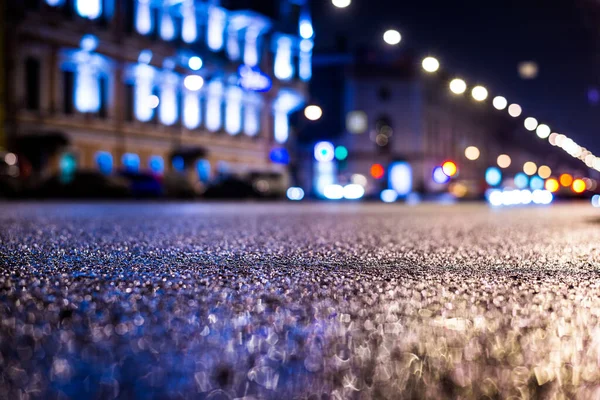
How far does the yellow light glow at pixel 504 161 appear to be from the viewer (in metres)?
62.5

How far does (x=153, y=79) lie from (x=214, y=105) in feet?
14.4

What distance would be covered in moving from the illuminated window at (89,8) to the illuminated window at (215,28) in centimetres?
721

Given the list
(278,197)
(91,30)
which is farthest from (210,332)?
(91,30)

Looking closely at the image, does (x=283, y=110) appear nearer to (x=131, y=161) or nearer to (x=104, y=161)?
(x=131, y=161)

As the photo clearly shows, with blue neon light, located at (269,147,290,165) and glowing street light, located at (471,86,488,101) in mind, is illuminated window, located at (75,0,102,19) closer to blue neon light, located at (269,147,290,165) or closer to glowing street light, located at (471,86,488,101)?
blue neon light, located at (269,147,290,165)

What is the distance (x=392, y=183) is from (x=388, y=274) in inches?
1862

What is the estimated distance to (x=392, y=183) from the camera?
48.7 m

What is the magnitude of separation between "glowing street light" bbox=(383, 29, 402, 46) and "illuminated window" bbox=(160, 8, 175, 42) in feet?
80.7

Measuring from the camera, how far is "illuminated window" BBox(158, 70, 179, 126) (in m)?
33.2

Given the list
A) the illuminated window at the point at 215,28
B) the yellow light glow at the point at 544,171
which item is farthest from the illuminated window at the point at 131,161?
the yellow light glow at the point at 544,171

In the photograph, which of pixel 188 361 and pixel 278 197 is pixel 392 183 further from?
pixel 188 361

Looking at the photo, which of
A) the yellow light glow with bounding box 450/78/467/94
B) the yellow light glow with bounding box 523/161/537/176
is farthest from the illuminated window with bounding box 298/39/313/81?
the yellow light glow with bounding box 523/161/537/176

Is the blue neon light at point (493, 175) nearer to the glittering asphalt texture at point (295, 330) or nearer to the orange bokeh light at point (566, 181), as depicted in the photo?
the orange bokeh light at point (566, 181)


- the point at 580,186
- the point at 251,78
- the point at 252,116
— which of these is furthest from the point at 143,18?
the point at 580,186
